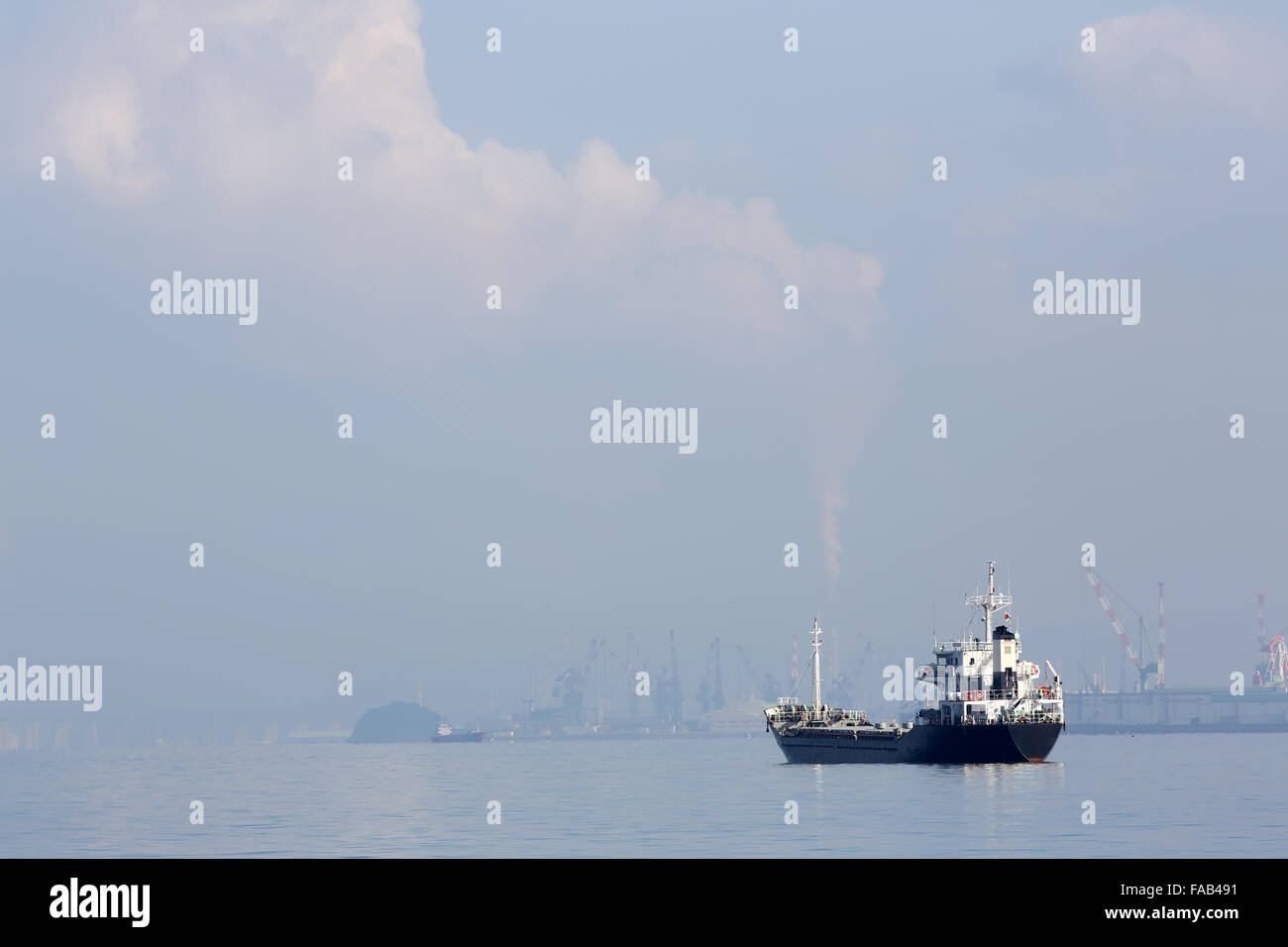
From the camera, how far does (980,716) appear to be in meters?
149

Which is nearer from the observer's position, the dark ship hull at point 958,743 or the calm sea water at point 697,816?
the calm sea water at point 697,816

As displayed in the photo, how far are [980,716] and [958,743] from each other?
4.93 m

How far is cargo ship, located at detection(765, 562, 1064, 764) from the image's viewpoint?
14525 cm

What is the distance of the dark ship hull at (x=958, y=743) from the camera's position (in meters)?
145

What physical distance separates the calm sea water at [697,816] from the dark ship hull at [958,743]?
1.50 meters

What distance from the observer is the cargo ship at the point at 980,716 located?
14525 centimetres

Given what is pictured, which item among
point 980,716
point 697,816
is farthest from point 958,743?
point 697,816

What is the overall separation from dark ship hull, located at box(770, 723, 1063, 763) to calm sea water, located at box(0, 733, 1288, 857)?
1.50m

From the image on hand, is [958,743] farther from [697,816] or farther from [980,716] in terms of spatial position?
[697,816]

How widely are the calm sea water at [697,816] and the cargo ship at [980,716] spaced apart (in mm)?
2009
